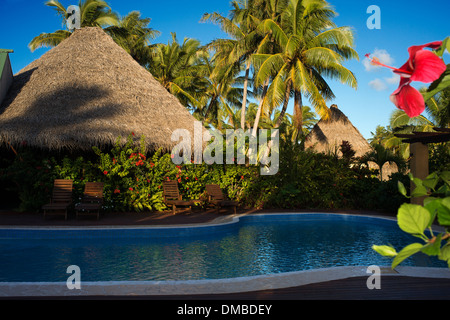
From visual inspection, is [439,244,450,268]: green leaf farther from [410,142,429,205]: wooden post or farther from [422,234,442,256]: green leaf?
[410,142,429,205]: wooden post

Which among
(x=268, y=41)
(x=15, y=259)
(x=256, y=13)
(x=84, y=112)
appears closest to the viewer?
(x=15, y=259)

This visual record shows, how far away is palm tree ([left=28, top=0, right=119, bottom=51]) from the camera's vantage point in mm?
20078

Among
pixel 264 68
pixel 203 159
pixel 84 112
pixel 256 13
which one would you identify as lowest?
pixel 203 159

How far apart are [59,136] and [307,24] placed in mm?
13622

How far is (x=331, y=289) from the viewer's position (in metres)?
3.93

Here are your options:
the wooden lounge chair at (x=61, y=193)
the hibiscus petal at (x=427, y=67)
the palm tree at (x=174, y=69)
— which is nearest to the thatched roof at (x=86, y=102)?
the wooden lounge chair at (x=61, y=193)

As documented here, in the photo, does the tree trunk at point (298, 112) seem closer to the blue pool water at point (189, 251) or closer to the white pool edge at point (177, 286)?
the blue pool water at point (189, 251)

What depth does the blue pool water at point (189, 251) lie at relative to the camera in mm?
5422

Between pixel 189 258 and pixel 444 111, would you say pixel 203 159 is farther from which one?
pixel 444 111

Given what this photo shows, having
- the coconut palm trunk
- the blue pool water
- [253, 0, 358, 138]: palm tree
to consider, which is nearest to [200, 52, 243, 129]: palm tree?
[253, 0, 358, 138]: palm tree

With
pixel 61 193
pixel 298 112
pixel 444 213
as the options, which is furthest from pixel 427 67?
pixel 298 112

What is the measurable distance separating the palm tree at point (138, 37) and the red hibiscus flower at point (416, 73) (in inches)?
938

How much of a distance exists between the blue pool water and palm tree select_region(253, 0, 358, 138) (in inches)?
380

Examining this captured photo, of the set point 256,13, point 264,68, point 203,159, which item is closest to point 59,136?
point 203,159
